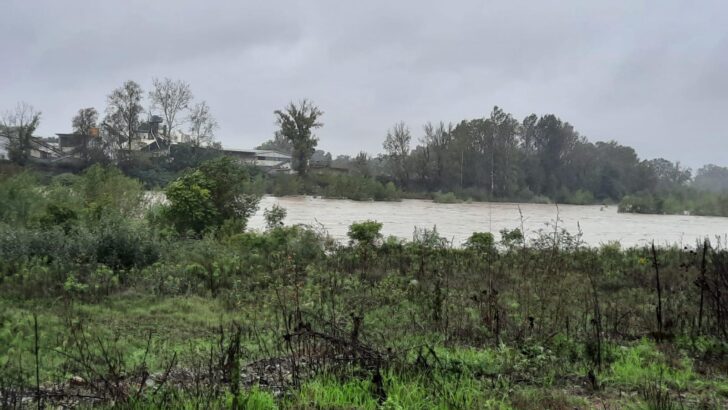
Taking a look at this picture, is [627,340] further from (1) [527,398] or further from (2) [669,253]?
(2) [669,253]

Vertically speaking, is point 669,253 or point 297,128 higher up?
point 297,128

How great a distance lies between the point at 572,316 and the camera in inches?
262

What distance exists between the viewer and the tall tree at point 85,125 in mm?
45250

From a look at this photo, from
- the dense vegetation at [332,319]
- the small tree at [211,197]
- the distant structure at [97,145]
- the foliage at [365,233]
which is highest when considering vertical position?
the distant structure at [97,145]

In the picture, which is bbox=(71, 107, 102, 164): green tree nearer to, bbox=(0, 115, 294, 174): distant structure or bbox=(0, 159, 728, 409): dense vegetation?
bbox=(0, 115, 294, 174): distant structure

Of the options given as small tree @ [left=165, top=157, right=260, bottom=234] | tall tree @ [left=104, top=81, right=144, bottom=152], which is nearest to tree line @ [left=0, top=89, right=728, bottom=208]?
tall tree @ [left=104, top=81, right=144, bottom=152]

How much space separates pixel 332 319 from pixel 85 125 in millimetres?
48412

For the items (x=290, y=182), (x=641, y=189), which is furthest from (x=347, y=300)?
(x=641, y=189)

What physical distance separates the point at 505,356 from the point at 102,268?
6690mm

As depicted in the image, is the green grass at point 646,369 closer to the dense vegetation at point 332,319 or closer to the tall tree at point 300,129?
the dense vegetation at point 332,319

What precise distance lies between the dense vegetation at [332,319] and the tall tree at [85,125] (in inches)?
1313

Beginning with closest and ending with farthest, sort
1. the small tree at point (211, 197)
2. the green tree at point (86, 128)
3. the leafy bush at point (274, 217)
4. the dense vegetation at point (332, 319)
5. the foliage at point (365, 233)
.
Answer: the dense vegetation at point (332, 319) → the foliage at point (365, 233) → the small tree at point (211, 197) → the leafy bush at point (274, 217) → the green tree at point (86, 128)

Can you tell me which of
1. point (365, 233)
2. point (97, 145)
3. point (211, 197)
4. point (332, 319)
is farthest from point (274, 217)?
point (97, 145)

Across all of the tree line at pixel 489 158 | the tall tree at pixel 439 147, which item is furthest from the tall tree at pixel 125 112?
the tall tree at pixel 439 147
